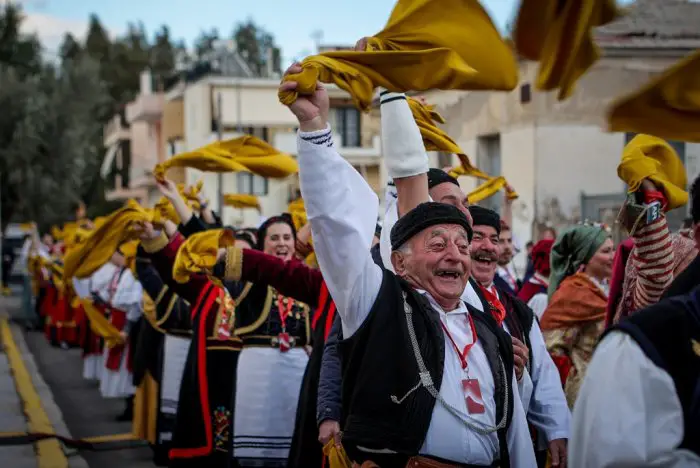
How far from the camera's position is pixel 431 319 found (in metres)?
4.52

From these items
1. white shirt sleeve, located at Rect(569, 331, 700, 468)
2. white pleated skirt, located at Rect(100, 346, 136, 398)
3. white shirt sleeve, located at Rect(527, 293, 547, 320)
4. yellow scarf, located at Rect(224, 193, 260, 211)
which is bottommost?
white pleated skirt, located at Rect(100, 346, 136, 398)

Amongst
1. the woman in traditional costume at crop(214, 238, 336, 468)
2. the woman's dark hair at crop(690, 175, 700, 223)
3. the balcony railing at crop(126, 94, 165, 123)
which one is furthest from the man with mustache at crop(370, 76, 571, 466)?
the balcony railing at crop(126, 94, 165, 123)

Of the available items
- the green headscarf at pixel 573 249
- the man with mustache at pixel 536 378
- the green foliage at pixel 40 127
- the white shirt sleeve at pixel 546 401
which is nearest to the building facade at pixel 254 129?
the green foliage at pixel 40 127

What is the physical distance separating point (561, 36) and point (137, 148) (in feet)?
228

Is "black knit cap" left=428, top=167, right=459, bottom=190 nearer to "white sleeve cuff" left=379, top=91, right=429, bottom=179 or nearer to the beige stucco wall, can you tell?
"white sleeve cuff" left=379, top=91, right=429, bottom=179

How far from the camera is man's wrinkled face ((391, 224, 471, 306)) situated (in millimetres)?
4637

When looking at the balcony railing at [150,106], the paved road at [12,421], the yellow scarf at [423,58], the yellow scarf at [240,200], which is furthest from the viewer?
the balcony railing at [150,106]

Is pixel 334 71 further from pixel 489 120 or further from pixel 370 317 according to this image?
pixel 489 120

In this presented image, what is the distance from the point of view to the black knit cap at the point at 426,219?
4.69 m

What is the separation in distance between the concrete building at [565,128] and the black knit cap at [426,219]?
1411 centimetres

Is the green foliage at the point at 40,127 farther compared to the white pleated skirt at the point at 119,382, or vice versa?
the green foliage at the point at 40,127

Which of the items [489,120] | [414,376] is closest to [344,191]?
[414,376]

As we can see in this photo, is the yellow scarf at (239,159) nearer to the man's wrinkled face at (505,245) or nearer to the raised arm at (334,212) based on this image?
the man's wrinkled face at (505,245)

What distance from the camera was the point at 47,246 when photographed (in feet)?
121
